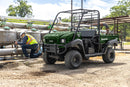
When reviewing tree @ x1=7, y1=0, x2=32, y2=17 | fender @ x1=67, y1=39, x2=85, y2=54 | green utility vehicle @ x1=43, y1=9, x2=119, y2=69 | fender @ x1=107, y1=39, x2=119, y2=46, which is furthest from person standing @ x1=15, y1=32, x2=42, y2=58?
tree @ x1=7, y1=0, x2=32, y2=17

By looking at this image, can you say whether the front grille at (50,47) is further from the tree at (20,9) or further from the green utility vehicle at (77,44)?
the tree at (20,9)

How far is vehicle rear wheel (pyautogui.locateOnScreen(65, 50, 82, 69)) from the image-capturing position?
7.21 meters

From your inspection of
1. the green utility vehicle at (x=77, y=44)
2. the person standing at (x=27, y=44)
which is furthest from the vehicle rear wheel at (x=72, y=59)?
the person standing at (x=27, y=44)

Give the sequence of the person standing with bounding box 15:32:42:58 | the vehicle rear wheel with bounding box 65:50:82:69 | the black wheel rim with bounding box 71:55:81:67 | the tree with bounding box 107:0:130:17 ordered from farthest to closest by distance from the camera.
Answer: the tree with bounding box 107:0:130:17 < the person standing with bounding box 15:32:42:58 < the black wheel rim with bounding box 71:55:81:67 < the vehicle rear wheel with bounding box 65:50:82:69

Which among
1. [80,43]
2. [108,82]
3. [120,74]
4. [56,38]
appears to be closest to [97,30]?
[80,43]

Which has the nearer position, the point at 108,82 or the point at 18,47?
the point at 108,82

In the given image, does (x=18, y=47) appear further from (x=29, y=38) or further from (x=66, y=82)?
(x=66, y=82)

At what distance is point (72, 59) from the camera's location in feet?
23.8

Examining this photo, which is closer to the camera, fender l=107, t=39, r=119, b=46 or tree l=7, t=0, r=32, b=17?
fender l=107, t=39, r=119, b=46

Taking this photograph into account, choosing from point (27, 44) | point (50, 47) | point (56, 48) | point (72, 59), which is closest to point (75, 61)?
point (72, 59)

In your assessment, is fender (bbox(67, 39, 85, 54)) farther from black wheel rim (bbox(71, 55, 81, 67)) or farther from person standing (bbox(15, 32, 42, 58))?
person standing (bbox(15, 32, 42, 58))

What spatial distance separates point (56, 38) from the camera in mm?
7582

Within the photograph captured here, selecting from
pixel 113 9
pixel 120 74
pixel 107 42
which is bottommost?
pixel 120 74

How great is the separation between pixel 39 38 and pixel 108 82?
27.2 ft
